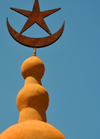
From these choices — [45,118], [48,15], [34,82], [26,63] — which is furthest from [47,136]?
[48,15]

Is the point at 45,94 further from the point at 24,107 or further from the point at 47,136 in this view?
the point at 47,136

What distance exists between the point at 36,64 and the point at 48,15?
3392mm

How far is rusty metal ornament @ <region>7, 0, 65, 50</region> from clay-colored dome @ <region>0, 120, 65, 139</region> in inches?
182

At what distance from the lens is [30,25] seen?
48.4 ft

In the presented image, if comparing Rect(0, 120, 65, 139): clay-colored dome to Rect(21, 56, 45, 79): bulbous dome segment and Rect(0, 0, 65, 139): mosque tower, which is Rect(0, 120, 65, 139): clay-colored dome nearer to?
Rect(0, 0, 65, 139): mosque tower

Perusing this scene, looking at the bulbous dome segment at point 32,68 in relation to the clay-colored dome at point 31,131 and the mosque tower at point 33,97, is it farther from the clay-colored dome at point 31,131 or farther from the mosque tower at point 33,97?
the clay-colored dome at point 31,131

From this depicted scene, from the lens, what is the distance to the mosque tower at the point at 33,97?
973 cm

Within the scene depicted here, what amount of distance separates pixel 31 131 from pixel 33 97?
72.1 inches

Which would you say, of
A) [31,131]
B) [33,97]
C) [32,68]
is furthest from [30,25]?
[31,131]

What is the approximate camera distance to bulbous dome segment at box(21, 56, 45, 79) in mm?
12562

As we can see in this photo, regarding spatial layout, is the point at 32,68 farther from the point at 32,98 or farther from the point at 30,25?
the point at 30,25

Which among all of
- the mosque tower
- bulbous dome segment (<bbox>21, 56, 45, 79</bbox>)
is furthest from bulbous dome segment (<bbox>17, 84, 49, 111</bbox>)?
bulbous dome segment (<bbox>21, 56, 45, 79</bbox>)

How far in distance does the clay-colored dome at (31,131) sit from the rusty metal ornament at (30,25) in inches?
182

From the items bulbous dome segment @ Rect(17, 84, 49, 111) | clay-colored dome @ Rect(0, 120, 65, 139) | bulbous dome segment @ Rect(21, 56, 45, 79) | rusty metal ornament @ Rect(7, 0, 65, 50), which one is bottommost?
clay-colored dome @ Rect(0, 120, 65, 139)
